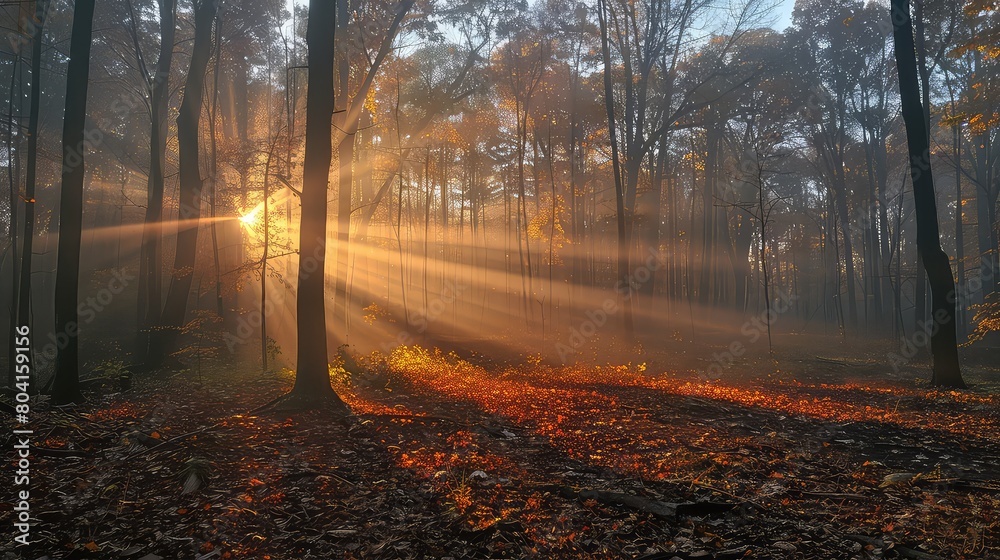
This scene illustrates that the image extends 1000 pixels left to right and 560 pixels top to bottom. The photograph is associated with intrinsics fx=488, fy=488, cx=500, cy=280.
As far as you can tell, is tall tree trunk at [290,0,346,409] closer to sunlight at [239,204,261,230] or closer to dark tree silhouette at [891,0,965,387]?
sunlight at [239,204,261,230]

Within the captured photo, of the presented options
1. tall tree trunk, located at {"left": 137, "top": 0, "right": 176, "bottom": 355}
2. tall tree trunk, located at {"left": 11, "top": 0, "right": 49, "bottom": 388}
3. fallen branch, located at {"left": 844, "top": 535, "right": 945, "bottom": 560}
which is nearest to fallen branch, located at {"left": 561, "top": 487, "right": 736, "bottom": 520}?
fallen branch, located at {"left": 844, "top": 535, "right": 945, "bottom": 560}

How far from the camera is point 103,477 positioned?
185 inches

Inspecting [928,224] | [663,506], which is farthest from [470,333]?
[663,506]

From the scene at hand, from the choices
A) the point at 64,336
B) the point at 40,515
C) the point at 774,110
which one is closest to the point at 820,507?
the point at 40,515

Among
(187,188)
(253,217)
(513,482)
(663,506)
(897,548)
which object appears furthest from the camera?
(253,217)

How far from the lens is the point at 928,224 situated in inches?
472

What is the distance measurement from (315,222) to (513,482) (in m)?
5.62

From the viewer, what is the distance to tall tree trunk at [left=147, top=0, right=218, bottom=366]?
13.3 metres

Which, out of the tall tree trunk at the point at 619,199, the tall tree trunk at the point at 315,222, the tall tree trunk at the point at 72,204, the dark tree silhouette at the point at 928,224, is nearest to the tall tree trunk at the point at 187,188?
the tall tree trunk at the point at 72,204

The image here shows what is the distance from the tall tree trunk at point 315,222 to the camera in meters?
8.15

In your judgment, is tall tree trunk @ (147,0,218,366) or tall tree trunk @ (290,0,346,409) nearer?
tall tree trunk @ (290,0,346,409)

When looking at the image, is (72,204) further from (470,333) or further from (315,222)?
(470,333)

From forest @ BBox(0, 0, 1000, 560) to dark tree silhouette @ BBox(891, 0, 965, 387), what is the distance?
7 cm

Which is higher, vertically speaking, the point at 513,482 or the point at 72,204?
the point at 72,204
